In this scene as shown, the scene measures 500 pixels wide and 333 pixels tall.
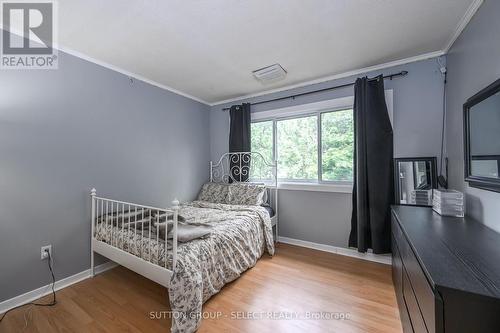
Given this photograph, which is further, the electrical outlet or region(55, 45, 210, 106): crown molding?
region(55, 45, 210, 106): crown molding

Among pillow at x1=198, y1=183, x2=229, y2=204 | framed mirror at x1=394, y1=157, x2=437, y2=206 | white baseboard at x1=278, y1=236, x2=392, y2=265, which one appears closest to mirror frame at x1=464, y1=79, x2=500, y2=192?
framed mirror at x1=394, y1=157, x2=437, y2=206

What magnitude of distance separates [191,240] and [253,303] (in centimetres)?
75

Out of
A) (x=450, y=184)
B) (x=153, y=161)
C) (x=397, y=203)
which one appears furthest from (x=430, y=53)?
(x=153, y=161)

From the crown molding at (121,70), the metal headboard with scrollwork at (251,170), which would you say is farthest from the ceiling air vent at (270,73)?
the crown molding at (121,70)

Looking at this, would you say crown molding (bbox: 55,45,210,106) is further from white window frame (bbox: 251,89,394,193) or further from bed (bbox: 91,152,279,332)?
bed (bbox: 91,152,279,332)

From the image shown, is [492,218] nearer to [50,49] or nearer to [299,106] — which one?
[299,106]

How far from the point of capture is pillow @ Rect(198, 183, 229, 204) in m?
3.27

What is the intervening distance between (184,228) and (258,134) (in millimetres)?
2084

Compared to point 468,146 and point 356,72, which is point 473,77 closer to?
point 468,146

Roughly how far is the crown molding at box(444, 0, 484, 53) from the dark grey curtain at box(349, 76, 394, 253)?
607 mm

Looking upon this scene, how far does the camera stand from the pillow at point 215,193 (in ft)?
10.7

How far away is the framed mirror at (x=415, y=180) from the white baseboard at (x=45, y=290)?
10.9 ft

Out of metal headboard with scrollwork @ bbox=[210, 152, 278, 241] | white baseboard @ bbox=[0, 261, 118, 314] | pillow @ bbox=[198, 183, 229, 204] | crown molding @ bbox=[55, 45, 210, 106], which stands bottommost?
white baseboard @ bbox=[0, 261, 118, 314]

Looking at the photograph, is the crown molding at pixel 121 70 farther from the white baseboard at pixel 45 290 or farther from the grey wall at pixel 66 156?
the white baseboard at pixel 45 290
